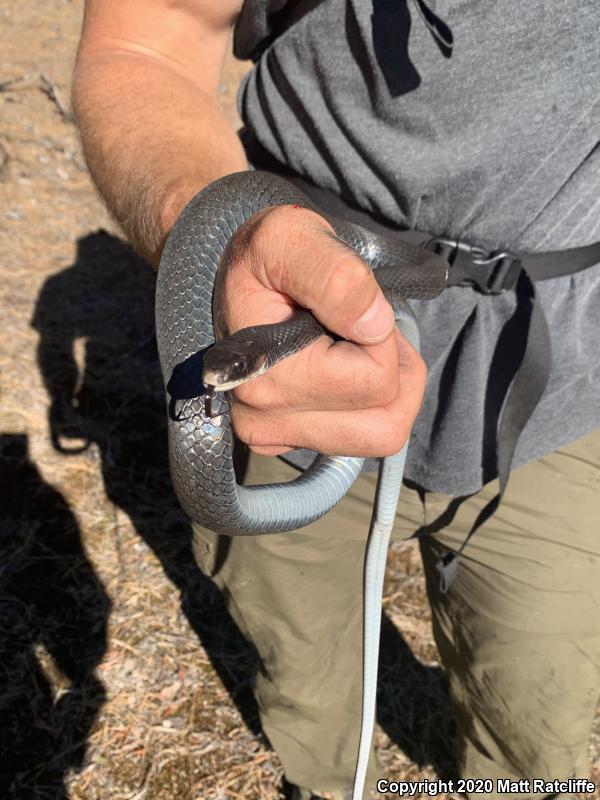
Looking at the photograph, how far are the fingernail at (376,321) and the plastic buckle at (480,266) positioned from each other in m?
0.51

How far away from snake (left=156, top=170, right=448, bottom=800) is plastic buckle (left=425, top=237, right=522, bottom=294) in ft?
0.15

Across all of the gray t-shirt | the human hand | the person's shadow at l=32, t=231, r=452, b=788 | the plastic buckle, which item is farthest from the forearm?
the person's shadow at l=32, t=231, r=452, b=788

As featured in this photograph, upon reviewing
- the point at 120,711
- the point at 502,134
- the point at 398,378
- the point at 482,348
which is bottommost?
the point at 120,711

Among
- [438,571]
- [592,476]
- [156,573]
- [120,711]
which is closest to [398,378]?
[592,476]

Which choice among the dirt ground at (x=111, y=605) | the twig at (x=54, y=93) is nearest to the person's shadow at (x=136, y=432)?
the dirt ground at (x=111, y=605)

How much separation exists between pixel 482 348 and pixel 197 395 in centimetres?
68

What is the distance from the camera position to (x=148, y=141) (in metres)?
1.64

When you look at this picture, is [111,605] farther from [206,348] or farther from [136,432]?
[206,348]

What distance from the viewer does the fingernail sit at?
1.06 metres

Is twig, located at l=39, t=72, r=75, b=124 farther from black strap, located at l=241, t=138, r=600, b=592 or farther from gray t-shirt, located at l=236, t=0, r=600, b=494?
black strap, located at l=241, t=138, r=600, b=592

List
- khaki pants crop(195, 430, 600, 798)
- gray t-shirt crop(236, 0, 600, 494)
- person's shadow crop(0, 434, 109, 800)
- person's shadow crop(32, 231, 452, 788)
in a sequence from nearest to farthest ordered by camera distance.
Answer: gray t-shirt crop(236, 0, 600, 494) → khaki pants crop(195, 430, 600, 798) → person's shadow crop(0, 434, 109, 800) → person's shadow crop(32, 231, 452, 788)

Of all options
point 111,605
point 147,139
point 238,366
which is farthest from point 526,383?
point 111,605

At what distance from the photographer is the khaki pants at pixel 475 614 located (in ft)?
5.65

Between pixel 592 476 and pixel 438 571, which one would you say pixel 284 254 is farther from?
pixel 438 571
